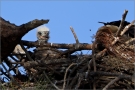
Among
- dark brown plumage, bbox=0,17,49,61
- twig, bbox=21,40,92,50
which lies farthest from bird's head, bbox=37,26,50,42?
dark brown plumage, bbox=0,17,49,61

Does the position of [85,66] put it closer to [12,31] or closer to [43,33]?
[12,31]

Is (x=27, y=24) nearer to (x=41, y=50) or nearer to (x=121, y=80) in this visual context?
(x=41, y=50)

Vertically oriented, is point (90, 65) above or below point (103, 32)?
below

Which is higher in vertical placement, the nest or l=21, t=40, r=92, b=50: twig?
l=21, t=40, r=92, b=50: twig

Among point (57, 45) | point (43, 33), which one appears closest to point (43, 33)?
point (43, 33)

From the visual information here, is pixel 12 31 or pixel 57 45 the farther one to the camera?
pixel 57 45

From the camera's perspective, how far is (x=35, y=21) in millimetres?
7703

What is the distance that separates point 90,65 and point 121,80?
20.8 inches

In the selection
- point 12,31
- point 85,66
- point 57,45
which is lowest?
point 85,66

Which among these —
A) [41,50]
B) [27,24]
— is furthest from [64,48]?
[27,24]

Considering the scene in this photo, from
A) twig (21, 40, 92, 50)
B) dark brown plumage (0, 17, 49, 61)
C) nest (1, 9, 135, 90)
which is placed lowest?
nest (1, 9, 135, 90)

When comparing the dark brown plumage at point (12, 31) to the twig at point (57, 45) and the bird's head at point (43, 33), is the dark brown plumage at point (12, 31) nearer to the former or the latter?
the twig at point (57, 45)

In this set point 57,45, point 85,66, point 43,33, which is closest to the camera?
point 85,66

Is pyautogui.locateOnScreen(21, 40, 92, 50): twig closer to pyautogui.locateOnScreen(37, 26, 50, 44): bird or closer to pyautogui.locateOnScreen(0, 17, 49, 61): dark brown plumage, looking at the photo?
pyautogui.locateOnScreen(0, 17, 49, 61): dark brown plumage
